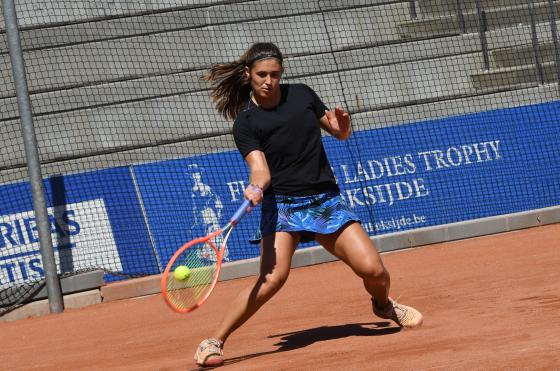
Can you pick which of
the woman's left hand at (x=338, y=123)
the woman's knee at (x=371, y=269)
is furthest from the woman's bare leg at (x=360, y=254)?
the woman's left hand at (x=338, y=123)

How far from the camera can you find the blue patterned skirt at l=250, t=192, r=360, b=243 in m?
6.13

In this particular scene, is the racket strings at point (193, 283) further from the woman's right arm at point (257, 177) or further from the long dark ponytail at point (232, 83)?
the long dark ponytail at point (232, 83)

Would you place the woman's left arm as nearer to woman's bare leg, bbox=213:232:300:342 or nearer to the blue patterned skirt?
the blue patterned skirt

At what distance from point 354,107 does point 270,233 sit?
867 centimetres

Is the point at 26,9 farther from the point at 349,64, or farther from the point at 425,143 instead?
the point at 425,143

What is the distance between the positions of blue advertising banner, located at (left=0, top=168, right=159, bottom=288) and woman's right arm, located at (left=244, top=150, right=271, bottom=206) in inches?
228

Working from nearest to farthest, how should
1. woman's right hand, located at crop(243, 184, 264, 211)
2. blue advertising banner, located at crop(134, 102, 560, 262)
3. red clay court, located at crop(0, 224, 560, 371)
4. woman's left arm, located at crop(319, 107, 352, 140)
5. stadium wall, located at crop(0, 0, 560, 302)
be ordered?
red clay court, located at crop(0, 224, 560, 371), woman's right hand, located at crop(243, 184, 264, 211), woman's left arm, located at crop(319, 107, 352, 140), stadium wall, located at crop(0, 0, 560, 302), blue advertising banner, located at crop(134, 102, 560, 262)

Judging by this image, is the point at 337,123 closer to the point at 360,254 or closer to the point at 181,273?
the point at 360,254

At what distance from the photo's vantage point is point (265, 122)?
241 inches

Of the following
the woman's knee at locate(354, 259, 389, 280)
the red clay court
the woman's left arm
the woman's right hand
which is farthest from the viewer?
the woman's left arm

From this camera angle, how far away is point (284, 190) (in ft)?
20.3

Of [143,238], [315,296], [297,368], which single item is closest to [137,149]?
[143,238]

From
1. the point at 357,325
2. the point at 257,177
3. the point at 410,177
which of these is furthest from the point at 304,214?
the point at 410,177

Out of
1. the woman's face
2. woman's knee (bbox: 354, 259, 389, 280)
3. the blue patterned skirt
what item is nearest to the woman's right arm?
the blue patterned skirt
